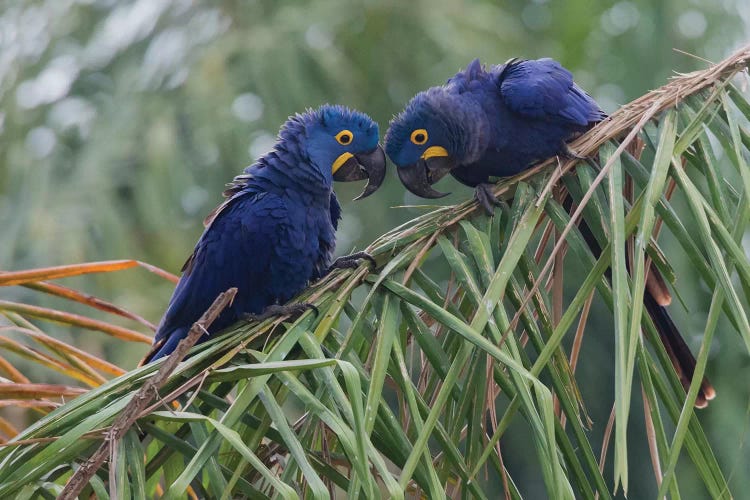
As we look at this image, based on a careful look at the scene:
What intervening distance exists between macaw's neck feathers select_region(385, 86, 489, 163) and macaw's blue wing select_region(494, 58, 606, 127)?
0.12 m

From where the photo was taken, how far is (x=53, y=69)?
22.4 feet

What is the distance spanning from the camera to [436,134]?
2.67m

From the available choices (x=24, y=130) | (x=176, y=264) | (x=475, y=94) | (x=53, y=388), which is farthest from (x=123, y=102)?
(x=53, y=388)

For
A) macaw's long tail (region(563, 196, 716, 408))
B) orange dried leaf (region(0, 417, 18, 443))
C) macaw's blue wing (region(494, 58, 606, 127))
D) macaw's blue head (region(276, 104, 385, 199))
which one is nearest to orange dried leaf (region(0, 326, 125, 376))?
orange dried leaf (region(0, 417, 18, 443))

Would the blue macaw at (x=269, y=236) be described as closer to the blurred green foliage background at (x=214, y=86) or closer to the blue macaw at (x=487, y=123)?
the blue macaw at (x=487, y=123)

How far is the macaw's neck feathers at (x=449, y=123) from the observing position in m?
2.64

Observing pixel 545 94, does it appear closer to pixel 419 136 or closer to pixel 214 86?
pixel 419 136

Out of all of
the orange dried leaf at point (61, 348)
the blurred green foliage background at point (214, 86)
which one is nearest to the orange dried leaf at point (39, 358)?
the orange dried leaf at point (61, 348)

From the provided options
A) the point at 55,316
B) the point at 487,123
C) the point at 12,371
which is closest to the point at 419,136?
the point at 487,123

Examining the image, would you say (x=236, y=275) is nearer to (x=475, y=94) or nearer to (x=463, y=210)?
(x=463, y=210)

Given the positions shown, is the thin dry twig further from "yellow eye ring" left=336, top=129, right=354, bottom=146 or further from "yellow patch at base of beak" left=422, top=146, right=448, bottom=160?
"yellow patch at base of beak" left=422, top=146, right=448, bottom=160

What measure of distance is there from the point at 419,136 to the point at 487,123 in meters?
0.20

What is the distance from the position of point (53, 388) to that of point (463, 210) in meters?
0.93

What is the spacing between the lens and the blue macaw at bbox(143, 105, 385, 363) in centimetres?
233
